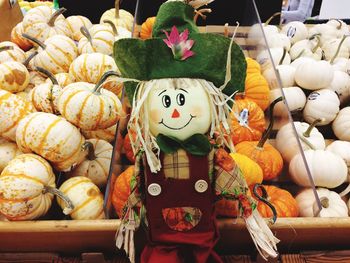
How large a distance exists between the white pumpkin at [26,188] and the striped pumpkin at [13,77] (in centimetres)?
40

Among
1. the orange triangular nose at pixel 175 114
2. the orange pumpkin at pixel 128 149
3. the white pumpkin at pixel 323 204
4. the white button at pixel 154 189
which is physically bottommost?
the white pumpkin at pixel 323 204

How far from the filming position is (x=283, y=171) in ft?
4.36

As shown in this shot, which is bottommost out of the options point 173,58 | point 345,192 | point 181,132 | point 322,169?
point 345,192

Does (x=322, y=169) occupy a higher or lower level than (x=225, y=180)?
lower

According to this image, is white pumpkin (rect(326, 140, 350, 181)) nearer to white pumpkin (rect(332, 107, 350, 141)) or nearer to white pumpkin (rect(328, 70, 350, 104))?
white pumpkin (rect(332, 107, 350, 141))

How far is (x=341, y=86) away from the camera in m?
1.62

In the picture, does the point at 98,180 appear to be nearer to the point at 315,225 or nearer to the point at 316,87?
the point at 315,225

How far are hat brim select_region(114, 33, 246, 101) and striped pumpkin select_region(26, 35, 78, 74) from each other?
0.74 metres

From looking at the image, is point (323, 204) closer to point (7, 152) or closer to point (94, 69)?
point (94, 69)

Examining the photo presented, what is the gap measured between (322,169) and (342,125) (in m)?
0.36

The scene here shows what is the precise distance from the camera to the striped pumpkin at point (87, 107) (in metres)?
1.08

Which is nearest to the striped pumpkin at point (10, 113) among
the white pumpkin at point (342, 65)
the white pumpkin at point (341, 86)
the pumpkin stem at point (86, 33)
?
the pumpkin stem at point (86, 33)

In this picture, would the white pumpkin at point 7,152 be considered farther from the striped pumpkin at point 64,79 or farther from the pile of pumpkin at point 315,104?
the pile of pumpkin at point 315,104

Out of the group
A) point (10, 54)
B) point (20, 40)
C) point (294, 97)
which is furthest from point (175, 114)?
point (20, 40)
